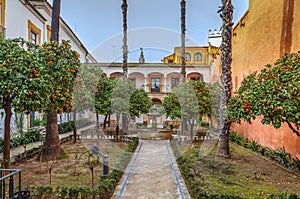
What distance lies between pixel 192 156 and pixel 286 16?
6268 millimetres

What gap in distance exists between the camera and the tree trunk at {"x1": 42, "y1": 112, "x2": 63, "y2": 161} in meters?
8.62

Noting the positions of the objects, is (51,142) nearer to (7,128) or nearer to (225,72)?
(7,128)

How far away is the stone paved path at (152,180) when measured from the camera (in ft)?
18.3

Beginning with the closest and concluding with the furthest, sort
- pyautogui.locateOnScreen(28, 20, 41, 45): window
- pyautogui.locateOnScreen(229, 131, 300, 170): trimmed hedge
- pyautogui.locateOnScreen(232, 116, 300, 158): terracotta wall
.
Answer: pyautogui.locateOnScreen(229, 131, 300, 170): trimmed hedge → pyautogui.locateOnScreen(232, 116, 300, 158): terracotta wall → pyautogui.locateOnScreen(28, 20, 41, 45): window

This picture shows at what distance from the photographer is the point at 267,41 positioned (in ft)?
31.6

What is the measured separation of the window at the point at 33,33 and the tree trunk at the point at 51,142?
7.32 metres

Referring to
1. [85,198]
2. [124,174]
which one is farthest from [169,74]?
[85,198]

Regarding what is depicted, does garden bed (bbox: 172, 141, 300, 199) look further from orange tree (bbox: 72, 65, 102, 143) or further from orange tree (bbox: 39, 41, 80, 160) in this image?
orange tree (bbox: 72, 65, 102, 143)

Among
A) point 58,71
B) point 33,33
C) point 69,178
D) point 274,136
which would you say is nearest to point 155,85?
point 33,33

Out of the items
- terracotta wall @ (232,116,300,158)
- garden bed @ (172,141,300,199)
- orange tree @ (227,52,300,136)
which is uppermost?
orange tree @ (227,52,300,136)

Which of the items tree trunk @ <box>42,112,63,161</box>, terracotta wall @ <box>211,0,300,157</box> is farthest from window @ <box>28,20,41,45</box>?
terracotta wall @ <box>211,0,300,157</box>

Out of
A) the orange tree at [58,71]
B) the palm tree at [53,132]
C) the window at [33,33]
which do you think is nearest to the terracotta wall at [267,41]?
the orange tree at [58,71]

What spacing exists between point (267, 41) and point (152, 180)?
7.42 metres

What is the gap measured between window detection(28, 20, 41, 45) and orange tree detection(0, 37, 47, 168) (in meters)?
9.20
